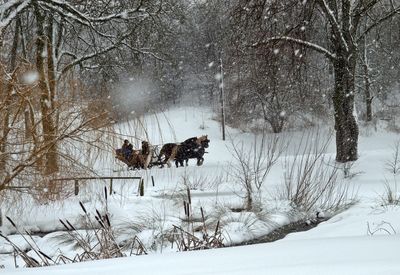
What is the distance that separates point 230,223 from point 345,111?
6869mm

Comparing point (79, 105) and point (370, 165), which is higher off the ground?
point (79, 105)

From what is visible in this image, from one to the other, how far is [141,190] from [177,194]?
877 mm

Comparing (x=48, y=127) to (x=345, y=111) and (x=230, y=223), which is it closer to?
(x=230, y=223)

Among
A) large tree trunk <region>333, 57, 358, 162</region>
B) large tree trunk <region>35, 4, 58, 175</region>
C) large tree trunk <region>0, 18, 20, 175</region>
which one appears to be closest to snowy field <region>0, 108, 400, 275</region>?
large tree trunk <region>333, 57, 358, 162</region>

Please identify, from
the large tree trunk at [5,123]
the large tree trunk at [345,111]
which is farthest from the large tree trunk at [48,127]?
the large tree trunk at [345,111]

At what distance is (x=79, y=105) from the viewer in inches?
264

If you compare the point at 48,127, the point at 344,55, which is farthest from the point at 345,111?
the point at 48,127

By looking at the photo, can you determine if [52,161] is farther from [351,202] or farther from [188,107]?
[188,107]

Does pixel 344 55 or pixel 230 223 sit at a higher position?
pixel 344 55

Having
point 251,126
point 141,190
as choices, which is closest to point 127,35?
point 141,190

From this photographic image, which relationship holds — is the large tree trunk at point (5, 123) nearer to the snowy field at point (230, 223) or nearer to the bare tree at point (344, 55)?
the snowy field at point (230, 223)

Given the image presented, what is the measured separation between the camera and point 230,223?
30.6 feet

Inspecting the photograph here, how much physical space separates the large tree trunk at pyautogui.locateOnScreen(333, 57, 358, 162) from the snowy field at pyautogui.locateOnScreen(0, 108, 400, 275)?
0.49 m

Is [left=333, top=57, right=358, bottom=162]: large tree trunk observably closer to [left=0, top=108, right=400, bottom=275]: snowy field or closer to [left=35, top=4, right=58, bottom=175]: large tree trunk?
[left=0, top=108, right=400, bottom=275]: snowy field
